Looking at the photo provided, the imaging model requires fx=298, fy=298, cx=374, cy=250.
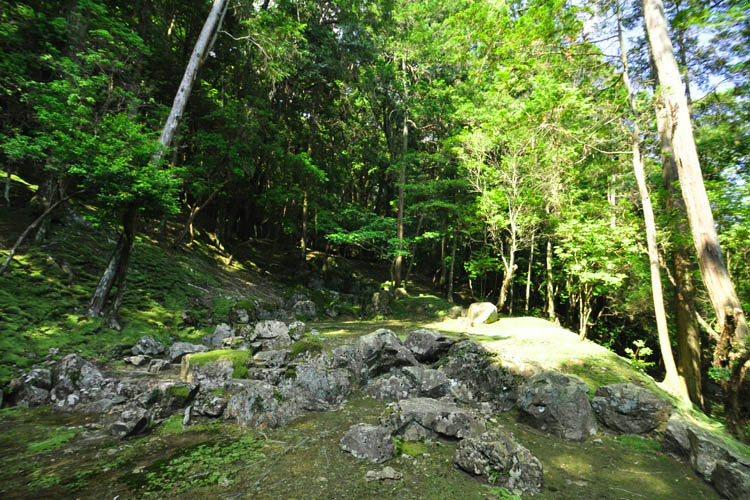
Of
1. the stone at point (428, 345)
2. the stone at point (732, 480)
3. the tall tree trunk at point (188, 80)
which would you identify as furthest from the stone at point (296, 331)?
the stone at point (732, 480)

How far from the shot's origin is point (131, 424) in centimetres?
387

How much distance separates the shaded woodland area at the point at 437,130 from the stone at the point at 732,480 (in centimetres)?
179

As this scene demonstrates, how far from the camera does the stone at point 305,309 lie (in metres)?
12.8

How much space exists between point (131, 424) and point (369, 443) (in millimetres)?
3105

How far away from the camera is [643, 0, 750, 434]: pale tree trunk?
449cm

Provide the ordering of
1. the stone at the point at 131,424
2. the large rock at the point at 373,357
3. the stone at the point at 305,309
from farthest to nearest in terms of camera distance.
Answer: the stone at the point at 305,309 < the large rock at the point at 373,357 < the stone at the point at 131,424

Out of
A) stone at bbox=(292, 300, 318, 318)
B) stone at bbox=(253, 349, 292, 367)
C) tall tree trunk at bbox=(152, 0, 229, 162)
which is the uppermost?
tall tree trunk at bbox=(152, 0, 229, 162)

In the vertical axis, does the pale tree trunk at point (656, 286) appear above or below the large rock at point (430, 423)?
above

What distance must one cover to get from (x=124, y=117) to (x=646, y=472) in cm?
1108

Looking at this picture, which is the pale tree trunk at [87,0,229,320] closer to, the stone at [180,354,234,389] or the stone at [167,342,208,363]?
the stone at [167,342,208,363]

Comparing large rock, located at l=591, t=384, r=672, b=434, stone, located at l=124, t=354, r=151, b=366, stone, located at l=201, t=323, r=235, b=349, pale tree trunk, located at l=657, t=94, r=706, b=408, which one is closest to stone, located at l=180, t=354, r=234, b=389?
stone, located at l=124, t=354, r=151, b=366

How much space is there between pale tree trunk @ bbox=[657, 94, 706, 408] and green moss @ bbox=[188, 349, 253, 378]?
31.6 ft

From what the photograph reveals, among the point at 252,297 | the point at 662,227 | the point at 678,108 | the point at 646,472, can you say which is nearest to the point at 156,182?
the point at 252,297

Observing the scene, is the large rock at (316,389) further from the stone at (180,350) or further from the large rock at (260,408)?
the stone at (180,350)
